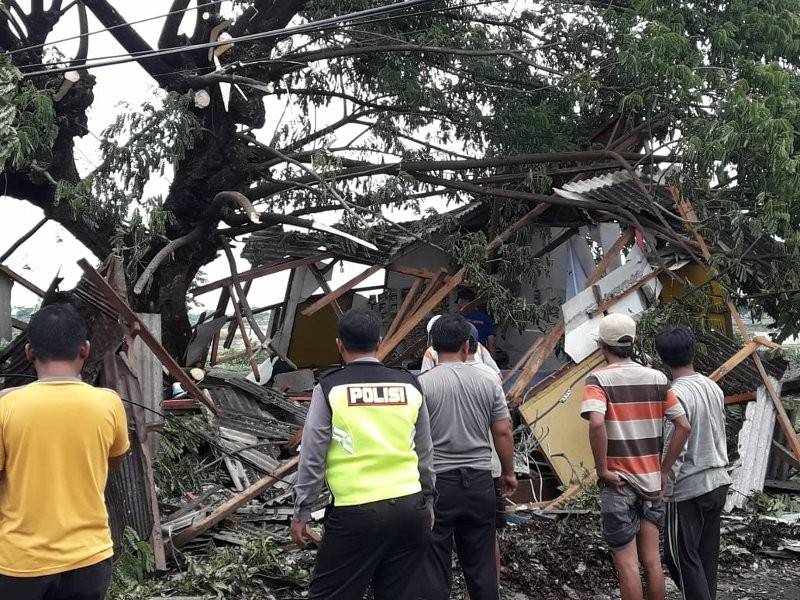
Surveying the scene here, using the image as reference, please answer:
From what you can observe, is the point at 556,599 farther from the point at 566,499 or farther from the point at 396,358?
the point at 396,358

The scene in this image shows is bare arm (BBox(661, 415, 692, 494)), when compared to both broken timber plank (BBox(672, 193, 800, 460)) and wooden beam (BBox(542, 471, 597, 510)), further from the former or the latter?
broken timber plank (BBox(672, 193, 800, 460))

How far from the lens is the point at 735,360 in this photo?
7.34 m

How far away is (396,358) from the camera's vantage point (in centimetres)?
1069

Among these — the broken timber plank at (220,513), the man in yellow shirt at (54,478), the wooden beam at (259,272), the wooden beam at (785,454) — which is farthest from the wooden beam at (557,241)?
the man in yellow shirt at (54,478)

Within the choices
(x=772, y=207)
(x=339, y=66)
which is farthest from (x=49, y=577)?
(x=339, y=66)

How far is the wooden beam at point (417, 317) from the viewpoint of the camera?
9.16m

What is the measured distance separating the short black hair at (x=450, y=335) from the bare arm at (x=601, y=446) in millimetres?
711

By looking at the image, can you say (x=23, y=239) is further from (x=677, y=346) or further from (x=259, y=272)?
(x=677, y=346)

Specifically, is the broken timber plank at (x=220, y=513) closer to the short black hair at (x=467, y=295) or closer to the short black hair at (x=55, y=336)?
the short black hair at (x=55, y=336)

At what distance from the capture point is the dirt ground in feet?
17.7

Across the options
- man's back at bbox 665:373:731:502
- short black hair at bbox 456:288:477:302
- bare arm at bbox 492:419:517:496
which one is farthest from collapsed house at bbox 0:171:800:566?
man's back at bbox 665:373:731:502

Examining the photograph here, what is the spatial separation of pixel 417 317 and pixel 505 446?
5080 mm

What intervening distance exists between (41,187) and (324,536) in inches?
316

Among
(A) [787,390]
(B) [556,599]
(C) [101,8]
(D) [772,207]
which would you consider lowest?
(B) [556,599]
